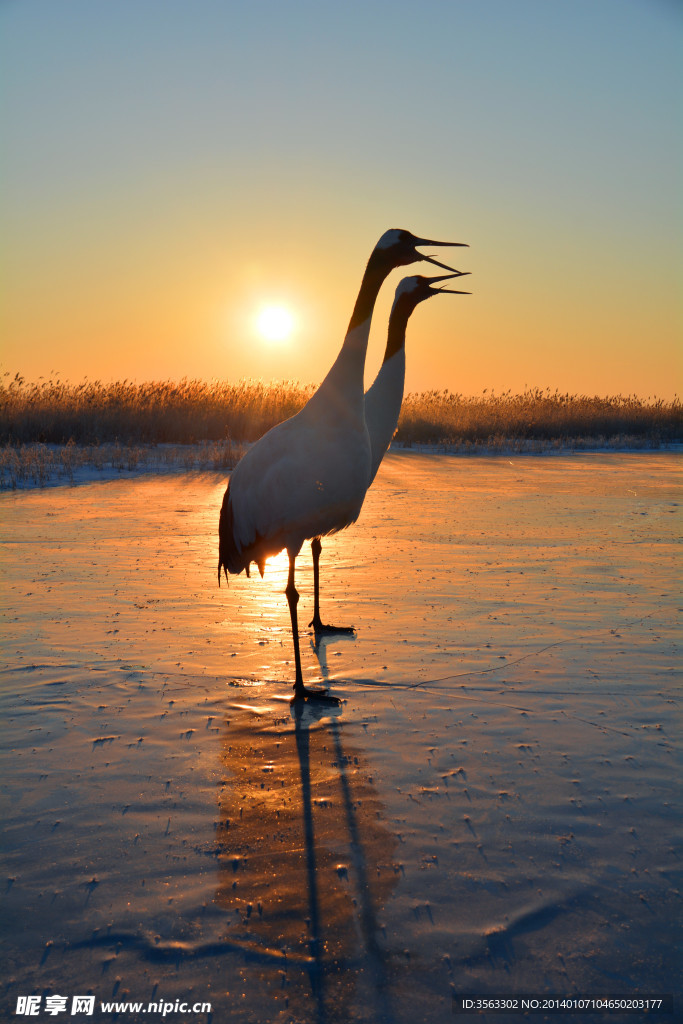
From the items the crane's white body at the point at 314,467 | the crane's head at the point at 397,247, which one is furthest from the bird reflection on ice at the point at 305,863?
the crane's head at the point at 397,247

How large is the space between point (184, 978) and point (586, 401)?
30914mm

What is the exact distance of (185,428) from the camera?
1997 centimetres

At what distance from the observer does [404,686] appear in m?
3.99

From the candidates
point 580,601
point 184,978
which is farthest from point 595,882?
point 580,601

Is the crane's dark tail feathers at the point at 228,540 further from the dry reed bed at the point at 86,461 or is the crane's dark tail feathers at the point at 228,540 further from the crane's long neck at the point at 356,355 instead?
the dry reed bed at the point at 86,461

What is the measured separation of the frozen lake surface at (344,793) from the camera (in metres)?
2.04

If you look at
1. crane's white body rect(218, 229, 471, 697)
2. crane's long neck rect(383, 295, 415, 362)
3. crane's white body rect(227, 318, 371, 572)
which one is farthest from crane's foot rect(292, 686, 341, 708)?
crane's long neck rect(383, 295, 415, 362)

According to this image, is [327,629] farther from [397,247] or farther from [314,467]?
[397,247]

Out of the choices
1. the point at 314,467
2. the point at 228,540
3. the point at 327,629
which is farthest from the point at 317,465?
the point at 327,629

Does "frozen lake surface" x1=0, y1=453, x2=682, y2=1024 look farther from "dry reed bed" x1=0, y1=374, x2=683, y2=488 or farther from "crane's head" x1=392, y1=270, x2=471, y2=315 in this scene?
"dry reed bed" x1=0, y1=374, x2=683, y2=488

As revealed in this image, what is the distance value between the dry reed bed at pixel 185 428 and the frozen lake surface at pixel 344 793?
8.87 m

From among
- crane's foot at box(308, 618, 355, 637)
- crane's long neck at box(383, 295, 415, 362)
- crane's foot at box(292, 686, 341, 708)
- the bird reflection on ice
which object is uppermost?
crane's long neck at box(383, 295, 415, 362)

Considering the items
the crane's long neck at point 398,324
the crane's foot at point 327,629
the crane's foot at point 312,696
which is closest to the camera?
the crane's foot at point 312,696

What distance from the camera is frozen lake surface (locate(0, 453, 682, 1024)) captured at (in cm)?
204
